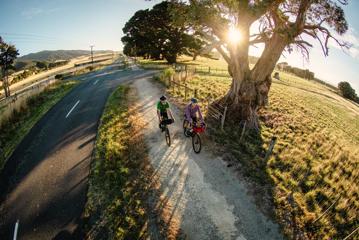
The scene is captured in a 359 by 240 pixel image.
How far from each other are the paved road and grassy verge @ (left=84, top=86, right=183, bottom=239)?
0.50m

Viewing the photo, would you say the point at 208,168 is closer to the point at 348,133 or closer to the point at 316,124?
the point at 316,124

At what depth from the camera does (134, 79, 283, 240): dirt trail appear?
6797mm

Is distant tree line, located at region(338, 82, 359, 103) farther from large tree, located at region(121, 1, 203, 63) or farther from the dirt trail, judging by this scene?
the dirt trail

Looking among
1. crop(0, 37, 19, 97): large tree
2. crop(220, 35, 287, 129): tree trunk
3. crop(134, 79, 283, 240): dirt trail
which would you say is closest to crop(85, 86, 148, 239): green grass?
crop(134, 79, 283, 240): dirt trail

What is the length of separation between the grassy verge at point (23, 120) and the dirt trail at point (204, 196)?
7.96 meters

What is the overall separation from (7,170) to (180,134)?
27.6 ft

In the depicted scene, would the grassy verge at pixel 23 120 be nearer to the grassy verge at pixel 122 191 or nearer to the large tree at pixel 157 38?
the grassy verge at pixel 122 191

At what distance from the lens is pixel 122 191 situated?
8.23 meters

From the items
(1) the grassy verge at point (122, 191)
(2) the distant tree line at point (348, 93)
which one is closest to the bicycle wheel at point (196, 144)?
(1) the grassy verge at point (122, 191)

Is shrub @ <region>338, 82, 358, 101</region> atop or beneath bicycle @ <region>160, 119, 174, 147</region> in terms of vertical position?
beneath

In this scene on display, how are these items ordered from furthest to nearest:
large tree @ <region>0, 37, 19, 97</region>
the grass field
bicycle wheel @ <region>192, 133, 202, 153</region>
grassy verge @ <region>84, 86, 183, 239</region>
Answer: large tree @ <region>0, 37, 19, 97</region> < bicycle wheel @ <region>192, 133, 202, 153</region> < the grass field < grassy verge @ <region>84, 86, 183, 239</region>

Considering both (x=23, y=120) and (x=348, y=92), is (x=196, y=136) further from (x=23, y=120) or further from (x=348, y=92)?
(x=348, y=92)

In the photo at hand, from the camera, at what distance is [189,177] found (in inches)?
352

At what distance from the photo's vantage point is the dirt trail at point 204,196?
268 inches
